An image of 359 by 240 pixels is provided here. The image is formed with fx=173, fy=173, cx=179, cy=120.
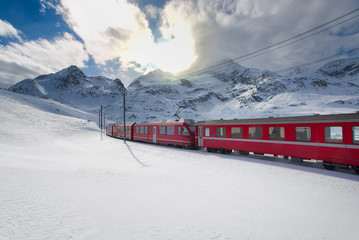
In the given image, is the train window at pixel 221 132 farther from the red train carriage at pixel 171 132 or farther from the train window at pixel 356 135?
the train window at pixel 356 135

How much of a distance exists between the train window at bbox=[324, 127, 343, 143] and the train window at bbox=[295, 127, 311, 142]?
88cm

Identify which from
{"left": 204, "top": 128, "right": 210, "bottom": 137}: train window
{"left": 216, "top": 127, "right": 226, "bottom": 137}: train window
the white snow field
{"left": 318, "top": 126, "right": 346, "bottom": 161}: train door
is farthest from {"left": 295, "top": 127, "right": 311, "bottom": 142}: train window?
{"left": 204, "top": 128, "right": 210, "bottom": 137}: train window

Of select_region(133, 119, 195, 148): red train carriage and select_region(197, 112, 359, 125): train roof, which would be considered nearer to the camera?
select_region(197, 112, 359, 125): train roof

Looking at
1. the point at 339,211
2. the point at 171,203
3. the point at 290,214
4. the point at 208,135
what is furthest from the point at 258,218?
the point at 208,135

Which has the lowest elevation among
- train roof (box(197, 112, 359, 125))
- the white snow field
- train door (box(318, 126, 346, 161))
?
the white snow field

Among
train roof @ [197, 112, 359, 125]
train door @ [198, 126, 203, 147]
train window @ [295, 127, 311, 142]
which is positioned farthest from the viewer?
train door @ [198, 126, 203, 147]

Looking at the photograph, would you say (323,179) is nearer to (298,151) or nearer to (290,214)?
(298,151)

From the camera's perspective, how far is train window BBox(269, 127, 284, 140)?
480 inches

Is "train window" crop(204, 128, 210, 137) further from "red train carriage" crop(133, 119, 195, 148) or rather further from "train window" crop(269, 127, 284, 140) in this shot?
"train window" crop(269, 127, 284, 140)

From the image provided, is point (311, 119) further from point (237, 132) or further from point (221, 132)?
point (221, 132)

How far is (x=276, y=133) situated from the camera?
12453mm

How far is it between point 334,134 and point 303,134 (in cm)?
152

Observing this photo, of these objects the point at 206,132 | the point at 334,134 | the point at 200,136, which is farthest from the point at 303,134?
the point at 200,136

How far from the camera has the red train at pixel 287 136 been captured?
9.49 m
